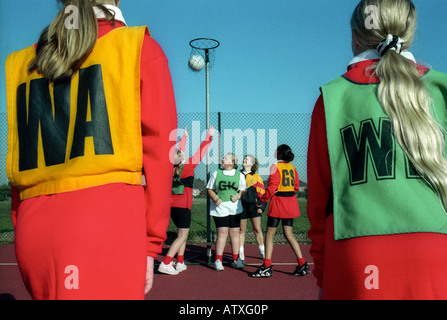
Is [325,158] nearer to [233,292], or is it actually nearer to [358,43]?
[358,43]

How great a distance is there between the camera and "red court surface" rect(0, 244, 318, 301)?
477 centimetres

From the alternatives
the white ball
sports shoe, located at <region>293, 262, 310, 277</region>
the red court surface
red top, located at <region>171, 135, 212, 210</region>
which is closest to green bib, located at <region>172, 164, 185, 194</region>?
red top, located at <region>171, 135, 212, 210</region>

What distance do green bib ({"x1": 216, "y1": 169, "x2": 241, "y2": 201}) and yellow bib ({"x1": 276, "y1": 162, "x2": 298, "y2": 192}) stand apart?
807 mm

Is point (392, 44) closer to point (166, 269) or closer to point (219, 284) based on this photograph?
point (219, 284)

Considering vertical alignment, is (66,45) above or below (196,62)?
below

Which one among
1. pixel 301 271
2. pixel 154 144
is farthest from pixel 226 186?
pixel 154 144

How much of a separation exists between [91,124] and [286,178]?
5045 millimetres

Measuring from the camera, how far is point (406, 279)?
1.29 m

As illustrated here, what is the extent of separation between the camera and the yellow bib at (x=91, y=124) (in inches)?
53.1

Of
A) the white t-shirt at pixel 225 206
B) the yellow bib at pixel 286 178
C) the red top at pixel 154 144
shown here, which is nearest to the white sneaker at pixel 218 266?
the white t-shirt at pixel 225 206

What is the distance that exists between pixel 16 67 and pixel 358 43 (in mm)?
1470

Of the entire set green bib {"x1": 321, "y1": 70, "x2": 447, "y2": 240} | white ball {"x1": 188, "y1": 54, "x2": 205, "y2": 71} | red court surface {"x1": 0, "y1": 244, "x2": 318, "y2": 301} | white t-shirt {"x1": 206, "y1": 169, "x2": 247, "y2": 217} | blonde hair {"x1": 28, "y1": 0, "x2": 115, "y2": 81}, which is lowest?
red court surface {"x1": 0, "y1": 244, "x2": 318, "y2": 301}

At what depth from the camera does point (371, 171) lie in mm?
1381

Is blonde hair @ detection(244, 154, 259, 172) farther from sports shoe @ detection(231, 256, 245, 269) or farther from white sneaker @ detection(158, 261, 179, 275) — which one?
white sneaker @ detection(158, 261, 179, 275)
